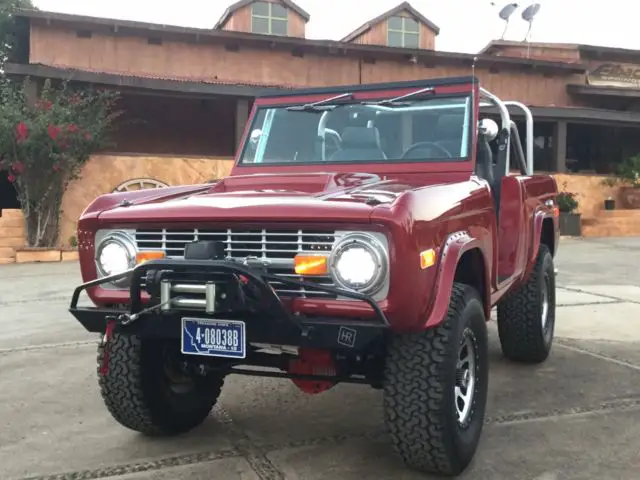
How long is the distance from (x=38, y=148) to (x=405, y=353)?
11.6 m

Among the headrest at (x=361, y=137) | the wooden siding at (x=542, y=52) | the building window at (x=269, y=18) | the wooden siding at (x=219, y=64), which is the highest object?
the building window at (x=269, y=18)

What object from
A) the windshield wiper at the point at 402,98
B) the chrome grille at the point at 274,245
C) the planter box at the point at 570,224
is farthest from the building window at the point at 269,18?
the chrome grille at the point at 274,245

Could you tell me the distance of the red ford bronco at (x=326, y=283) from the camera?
2.66m

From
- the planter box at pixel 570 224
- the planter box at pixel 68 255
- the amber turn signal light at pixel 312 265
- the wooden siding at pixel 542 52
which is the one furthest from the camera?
the wooden siding at pixel 542 52

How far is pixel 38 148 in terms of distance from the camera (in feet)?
41.8

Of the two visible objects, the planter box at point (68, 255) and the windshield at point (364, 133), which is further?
the planter box at point (68, 255)

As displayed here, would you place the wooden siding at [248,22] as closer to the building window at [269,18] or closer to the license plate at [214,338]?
the building window at [269,18]

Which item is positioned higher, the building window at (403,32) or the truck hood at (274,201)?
the building window at (403,32)

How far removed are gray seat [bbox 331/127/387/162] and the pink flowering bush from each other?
995cm

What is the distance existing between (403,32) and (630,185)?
353 inches

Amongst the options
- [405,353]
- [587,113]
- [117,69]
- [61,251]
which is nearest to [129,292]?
[405,353]

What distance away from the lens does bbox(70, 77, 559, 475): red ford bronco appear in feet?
8.74

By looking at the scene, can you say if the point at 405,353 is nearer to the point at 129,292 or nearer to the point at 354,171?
the point at 129,292

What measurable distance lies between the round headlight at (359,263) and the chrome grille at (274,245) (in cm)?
5
